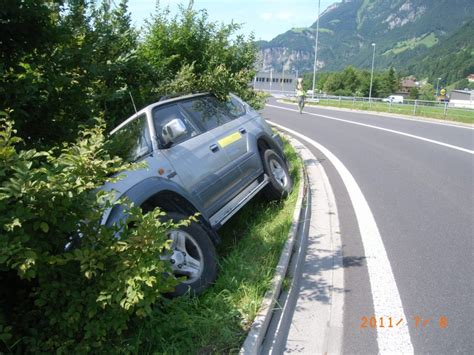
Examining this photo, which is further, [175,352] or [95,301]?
[175,352]

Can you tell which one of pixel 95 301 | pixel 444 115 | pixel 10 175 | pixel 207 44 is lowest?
pixel 444 115

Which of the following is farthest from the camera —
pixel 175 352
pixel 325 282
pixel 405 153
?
pixel 405 153

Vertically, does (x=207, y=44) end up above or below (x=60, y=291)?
above

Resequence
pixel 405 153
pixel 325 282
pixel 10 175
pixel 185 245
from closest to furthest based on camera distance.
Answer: pixel 10 175, pixel 185 245, pixel 325 282, pixel 405 153

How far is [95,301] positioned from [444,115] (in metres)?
22.7

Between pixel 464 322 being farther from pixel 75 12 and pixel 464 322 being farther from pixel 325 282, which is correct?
pixel 75 12

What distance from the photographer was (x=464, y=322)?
3412mm

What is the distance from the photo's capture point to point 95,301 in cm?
241

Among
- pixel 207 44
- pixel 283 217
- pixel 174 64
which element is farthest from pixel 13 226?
pixel 207 44

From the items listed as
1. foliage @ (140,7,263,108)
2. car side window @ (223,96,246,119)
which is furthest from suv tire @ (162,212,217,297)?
foliage @ (140,7,263,108)

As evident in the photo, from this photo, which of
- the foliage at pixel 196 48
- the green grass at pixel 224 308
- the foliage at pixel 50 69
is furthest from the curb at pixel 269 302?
the foliage at pixel 196 48

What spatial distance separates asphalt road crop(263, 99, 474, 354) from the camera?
3.37m

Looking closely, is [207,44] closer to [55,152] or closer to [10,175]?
[55,152]

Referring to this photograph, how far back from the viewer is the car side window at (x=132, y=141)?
3.56 meters
